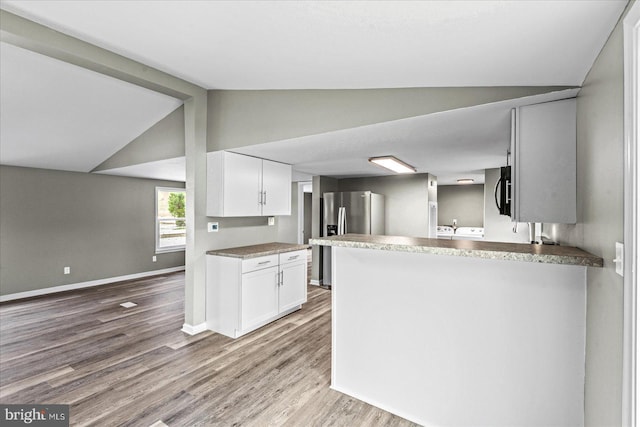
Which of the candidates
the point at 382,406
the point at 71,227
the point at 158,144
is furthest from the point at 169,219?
the point at 382,406

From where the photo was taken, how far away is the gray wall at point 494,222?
4.90 metres

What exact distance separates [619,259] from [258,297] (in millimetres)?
3142

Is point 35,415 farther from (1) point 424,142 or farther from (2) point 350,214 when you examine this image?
(2) point 350,214

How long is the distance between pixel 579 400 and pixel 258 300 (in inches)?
112

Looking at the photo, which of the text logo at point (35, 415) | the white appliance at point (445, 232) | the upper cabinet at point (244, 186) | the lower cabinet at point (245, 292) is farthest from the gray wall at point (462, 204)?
the text logo at point (35, 415)

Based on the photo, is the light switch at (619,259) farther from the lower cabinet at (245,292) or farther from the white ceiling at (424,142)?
the lower cabinet at (245,292)

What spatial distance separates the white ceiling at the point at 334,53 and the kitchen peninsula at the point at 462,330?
3.14 ft

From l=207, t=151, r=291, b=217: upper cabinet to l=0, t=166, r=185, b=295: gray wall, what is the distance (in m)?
3.63

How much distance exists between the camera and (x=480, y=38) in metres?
1.35

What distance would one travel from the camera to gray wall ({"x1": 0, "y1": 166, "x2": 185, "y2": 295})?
479cm

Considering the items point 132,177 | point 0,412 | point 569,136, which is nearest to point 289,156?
point 569,136

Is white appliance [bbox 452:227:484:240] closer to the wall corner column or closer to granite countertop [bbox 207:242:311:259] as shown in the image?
granite countertop [bbox 207:242:311:259]

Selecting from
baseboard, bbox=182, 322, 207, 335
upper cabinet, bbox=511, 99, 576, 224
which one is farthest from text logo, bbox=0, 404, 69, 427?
upper cabinet, bbox=511, 99, 576, 224

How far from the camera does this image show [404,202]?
5758mm
